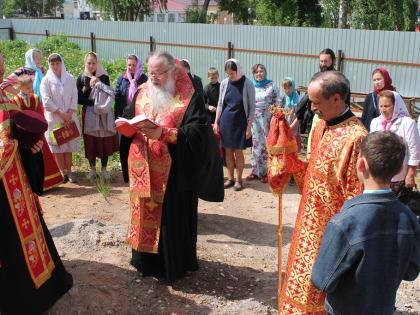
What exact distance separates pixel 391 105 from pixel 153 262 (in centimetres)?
291

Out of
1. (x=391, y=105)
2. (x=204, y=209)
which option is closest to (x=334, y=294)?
(x=391, y=105)

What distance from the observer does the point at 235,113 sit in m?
7.32

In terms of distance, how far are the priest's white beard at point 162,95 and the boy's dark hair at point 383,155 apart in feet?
7.51

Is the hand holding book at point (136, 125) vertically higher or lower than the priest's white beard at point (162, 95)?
lower

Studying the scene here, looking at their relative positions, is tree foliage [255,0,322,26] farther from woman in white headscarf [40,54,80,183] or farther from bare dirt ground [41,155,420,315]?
bare dirt ground [41,155,420,315]

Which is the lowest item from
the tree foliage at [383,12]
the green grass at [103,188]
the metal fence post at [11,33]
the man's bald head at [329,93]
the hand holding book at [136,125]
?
the green grass at [103,188]

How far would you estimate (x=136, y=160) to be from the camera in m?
4.13

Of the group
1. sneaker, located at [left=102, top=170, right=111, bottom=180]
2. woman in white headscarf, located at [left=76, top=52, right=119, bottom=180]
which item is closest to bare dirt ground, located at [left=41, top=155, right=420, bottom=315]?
sneaker, located at [left=102, top=170, right=111, bottom=180]

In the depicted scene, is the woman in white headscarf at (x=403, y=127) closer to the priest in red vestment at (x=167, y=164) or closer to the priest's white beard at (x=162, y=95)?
the priest in red vestment at (x=167, y=164)

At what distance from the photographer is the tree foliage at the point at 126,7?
38.1m

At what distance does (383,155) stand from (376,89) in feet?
13.3

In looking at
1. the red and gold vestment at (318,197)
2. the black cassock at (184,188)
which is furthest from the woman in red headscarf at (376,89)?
the red and gold vestment at (318,197)

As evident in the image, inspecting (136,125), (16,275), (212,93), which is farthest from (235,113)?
(16,275)

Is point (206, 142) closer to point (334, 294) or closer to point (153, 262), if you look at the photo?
point (153, 262)
